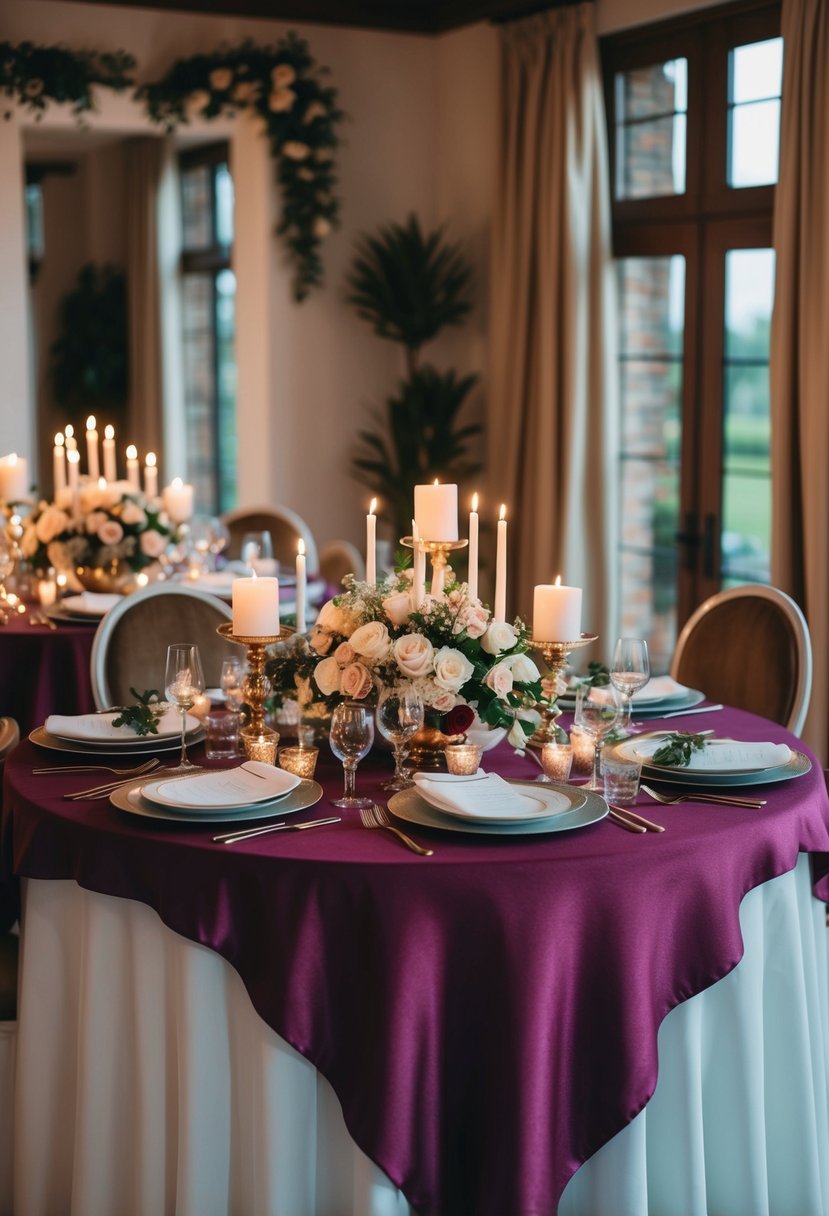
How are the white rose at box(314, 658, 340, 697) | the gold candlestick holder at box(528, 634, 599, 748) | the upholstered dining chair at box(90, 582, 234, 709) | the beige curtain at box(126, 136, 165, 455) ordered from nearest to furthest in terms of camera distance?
the white rose at box(314, 658, 340, 697)
the gold candlestick holder at box(528, 634, 599, 748)
the upholstered dining chair at box(90, 582, 234, 709)
the beige curtain at box(126, 136, 165, 455)

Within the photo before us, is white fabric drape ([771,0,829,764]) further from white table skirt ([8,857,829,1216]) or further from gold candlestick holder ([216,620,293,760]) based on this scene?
gold candlestick holder ([216,620,293,760])

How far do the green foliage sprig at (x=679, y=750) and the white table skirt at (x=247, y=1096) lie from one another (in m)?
0.28

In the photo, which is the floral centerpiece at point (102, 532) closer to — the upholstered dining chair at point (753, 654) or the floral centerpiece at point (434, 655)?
the upholstered dining chair at point (753, 654)

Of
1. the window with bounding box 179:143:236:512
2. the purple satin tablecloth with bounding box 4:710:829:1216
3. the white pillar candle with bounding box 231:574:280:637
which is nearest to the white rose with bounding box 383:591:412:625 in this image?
the white pillar candle with bounding box 231:574:280:637

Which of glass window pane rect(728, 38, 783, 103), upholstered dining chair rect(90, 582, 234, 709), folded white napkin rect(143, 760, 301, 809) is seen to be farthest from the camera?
glass window pane rect(728, 38, 783, 103)

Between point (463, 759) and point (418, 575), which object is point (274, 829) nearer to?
point (463, 759)

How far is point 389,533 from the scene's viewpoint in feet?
23.0

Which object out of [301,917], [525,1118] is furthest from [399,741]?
[525,1118]

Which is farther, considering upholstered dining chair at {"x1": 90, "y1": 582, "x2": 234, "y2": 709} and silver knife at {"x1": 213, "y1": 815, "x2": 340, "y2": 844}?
upholstered dining chair at {"x1": 90, "y1": 582, "x2": 234, "y2": 709}

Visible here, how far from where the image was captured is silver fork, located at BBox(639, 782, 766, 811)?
2.48m

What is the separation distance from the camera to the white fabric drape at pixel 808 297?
4742mm

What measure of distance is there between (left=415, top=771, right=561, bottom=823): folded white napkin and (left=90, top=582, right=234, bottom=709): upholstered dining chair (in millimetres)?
1335

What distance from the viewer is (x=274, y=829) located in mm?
2346

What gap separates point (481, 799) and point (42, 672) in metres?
2.13
